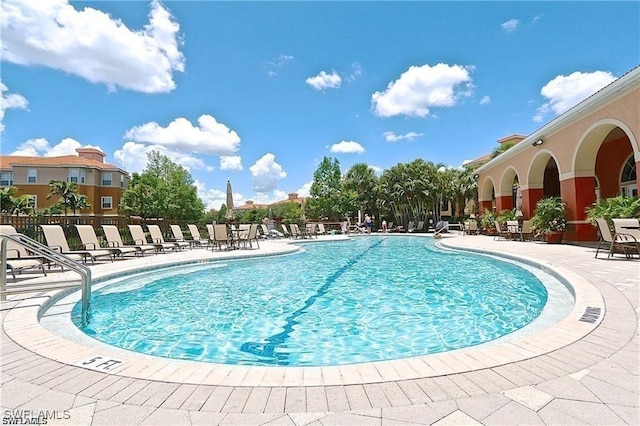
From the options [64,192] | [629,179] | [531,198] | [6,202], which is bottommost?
[531,198]

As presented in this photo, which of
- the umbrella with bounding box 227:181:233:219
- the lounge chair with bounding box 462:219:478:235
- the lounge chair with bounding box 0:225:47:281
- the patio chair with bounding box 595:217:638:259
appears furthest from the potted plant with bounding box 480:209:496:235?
the lounge chair with bounding box 0:225:47:281

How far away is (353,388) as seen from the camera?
7.55 ft

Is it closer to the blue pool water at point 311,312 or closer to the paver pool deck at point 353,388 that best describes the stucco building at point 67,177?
the blue pool water at point 311,312

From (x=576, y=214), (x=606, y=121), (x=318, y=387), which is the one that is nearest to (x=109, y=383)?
(x=318, y=387)

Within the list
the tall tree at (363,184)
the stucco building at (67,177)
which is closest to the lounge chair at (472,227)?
the tall tree at (363,184)

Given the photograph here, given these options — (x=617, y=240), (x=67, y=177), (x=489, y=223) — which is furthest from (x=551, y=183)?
(x=67, y=177)

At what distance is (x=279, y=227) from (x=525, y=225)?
17.3m

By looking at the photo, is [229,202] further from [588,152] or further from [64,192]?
[64,192]

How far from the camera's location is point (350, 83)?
23.0 meters

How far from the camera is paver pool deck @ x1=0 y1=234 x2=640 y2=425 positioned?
6.43 ft

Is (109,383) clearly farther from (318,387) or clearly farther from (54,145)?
(54,145)

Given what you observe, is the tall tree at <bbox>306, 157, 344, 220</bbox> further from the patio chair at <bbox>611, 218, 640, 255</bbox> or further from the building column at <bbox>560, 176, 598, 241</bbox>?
the patio chair at <bbox>611, 218, 640, 255</bbox>

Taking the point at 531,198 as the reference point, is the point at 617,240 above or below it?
below

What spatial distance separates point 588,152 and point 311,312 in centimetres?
1283
